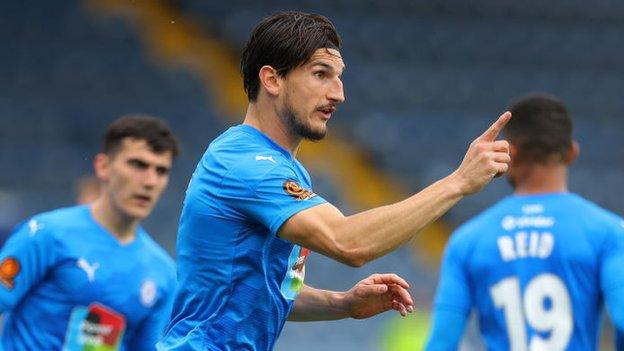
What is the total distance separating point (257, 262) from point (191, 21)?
1354 cm

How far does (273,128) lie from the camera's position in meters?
4.00

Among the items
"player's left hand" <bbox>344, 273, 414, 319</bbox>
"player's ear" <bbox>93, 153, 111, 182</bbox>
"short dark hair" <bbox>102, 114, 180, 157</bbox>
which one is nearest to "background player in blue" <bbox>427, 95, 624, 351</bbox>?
"player's left hand" <bbox>344, 273, 414, 319</bbox>

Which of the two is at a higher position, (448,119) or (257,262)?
(448,119)

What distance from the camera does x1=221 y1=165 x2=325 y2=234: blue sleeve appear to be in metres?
3.69

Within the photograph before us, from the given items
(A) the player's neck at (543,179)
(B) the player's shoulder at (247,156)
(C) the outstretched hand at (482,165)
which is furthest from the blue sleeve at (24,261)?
(C) the outstretched hand at (482,165)

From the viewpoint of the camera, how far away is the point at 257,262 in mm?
3836

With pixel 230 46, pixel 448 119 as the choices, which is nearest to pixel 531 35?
pixel 448 119

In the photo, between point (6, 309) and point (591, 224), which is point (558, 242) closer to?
point (591, 224)

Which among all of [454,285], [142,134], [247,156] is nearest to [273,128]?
[247,156]

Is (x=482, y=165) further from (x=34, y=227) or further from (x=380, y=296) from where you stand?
(x=34, y=227)

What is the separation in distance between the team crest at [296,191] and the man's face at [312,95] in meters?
0.23

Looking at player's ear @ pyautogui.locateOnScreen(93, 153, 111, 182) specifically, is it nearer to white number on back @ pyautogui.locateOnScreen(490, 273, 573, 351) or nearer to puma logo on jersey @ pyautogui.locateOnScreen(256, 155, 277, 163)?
A: white number on back @ pyautogui.locateOnScreen(490, 273, 573, 351)

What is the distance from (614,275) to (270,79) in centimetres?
191

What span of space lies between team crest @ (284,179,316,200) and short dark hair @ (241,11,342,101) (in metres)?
0.41
